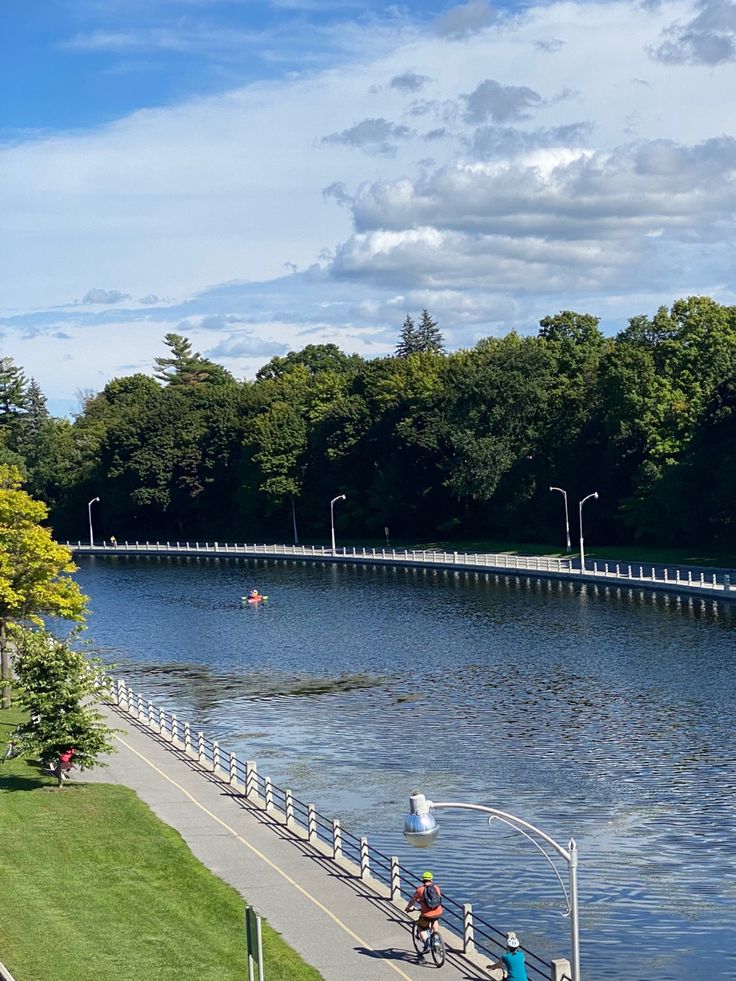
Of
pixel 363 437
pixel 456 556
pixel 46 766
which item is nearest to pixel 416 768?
pixel 46 766

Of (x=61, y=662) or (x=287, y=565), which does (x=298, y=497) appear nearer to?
(x=287, y=565)

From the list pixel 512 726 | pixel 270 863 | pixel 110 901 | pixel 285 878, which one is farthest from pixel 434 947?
pixel 512 726

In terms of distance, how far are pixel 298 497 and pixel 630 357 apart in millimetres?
49802

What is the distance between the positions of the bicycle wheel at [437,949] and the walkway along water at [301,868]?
21 cm

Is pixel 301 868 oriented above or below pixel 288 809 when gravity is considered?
below

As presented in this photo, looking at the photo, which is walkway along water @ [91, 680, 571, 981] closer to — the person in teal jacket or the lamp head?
the person in teal jacket

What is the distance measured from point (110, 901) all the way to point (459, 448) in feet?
378

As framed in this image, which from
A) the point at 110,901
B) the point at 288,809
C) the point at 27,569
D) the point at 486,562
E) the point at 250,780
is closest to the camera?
the point at 110,901

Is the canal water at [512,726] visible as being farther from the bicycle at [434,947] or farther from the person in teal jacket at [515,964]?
the person in teal jacket at [515,964]

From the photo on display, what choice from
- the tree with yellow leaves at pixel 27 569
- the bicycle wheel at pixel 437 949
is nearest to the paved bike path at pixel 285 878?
the bicycle wheel at pixel 437 949

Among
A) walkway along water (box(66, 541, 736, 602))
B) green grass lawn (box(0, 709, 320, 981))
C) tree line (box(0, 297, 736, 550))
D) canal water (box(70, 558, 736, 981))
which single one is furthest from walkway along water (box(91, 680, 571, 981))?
tree line (box(0, 297, 736, 550))

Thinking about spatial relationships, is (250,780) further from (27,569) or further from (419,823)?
(27,569)

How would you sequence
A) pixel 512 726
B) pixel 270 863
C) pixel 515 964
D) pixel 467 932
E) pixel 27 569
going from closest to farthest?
pixel 515 964 → pixel 467 932 → pixel 270 863 → pixel 512 726 → pixel 27 569

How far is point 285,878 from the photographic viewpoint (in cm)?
3369
